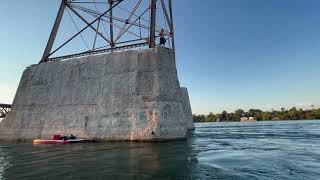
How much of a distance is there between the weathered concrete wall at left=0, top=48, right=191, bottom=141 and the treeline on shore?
388ft

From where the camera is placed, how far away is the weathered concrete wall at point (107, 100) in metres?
23.3

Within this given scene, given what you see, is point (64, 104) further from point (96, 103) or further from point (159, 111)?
point (159, 111)

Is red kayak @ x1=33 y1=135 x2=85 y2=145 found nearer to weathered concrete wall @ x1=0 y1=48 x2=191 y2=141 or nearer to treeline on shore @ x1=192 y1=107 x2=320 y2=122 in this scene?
weathered concrete wall @ x1=0 y1=48 x2=191 y2=141

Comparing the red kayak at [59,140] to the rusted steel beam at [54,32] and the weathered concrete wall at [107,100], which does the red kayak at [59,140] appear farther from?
the rusted steel beam at [54,32]

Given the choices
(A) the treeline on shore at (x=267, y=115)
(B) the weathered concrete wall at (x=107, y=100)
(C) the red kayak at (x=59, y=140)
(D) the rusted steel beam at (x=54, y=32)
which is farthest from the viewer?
(A) the treeline on shore at (x=267, y=115)

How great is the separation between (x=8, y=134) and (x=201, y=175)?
2546 centimetres

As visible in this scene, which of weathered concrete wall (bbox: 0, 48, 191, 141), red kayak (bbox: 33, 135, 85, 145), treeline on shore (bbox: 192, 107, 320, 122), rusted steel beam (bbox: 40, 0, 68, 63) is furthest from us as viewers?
treeline on shore (bbox: 192, 107, 320, 122)

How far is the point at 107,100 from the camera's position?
25.1 m

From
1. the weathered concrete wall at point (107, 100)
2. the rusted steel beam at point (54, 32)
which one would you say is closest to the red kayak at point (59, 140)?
the weathered concrete wall at point (107, 100)

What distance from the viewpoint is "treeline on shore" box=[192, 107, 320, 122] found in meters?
129

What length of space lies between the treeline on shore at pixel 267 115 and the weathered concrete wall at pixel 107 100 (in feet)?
388

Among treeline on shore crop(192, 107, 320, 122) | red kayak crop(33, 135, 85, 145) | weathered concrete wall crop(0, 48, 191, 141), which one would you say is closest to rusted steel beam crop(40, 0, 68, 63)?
weathered concrete wall crop(0, 48, 191, 141)

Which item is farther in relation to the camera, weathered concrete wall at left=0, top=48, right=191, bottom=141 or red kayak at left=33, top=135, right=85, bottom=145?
red kayak at left=33, top=135, right=85, bottom=145

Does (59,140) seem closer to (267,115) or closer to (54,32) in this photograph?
(54,32)
